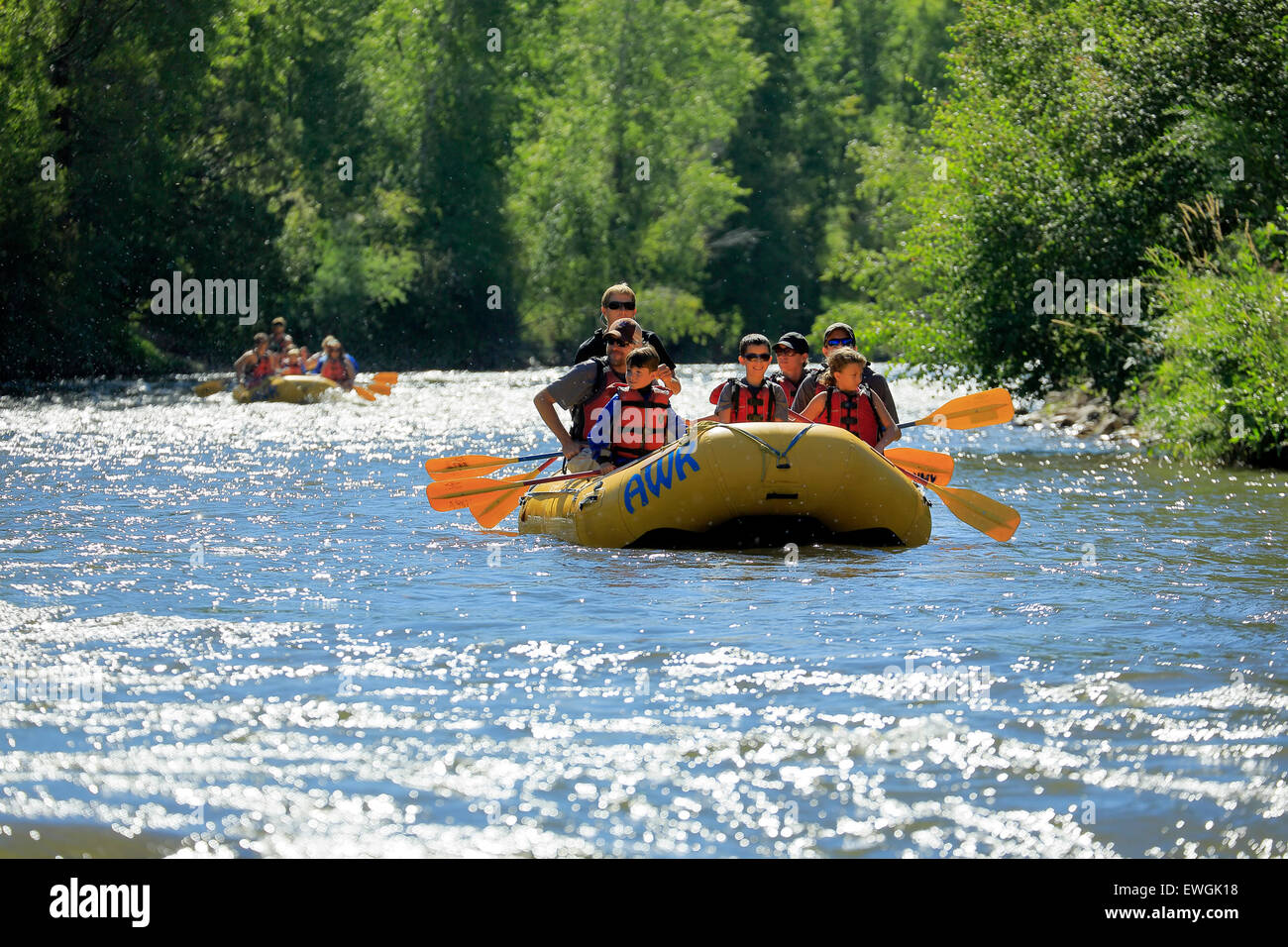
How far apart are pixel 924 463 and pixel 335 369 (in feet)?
53.6

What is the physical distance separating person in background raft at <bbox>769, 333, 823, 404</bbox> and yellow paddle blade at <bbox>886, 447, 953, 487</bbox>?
734 mm

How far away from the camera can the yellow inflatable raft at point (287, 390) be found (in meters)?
24.4

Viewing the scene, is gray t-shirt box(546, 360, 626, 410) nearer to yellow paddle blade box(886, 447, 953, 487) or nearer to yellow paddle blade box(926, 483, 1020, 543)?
yellow paddle blade box(886, 447, 953, 487)

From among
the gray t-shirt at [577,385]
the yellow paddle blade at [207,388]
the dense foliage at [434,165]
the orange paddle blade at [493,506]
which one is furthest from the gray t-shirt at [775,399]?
the dense foliage at [434,165]

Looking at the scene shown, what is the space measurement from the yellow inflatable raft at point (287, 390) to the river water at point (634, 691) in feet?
42.9

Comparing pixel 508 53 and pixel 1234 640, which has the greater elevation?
pixel 508 53

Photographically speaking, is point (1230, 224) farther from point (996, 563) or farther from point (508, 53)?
point (508, 53)

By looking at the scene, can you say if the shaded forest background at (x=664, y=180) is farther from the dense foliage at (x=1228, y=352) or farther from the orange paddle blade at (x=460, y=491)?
the orange paddle blade at (x=460, y=491)

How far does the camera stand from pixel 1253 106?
16.4m

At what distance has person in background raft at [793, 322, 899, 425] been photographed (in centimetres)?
1066

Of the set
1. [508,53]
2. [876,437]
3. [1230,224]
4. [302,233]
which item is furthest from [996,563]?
[508,53]

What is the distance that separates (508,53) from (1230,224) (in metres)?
30.1

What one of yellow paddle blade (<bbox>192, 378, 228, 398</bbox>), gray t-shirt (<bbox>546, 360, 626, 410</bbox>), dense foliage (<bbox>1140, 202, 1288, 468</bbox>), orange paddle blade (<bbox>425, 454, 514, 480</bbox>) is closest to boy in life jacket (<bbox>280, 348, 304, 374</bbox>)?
yellow paddle blade (<bbox>192, 378, 228, 398</bbox>)

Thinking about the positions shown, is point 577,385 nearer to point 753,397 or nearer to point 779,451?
point 753,397
